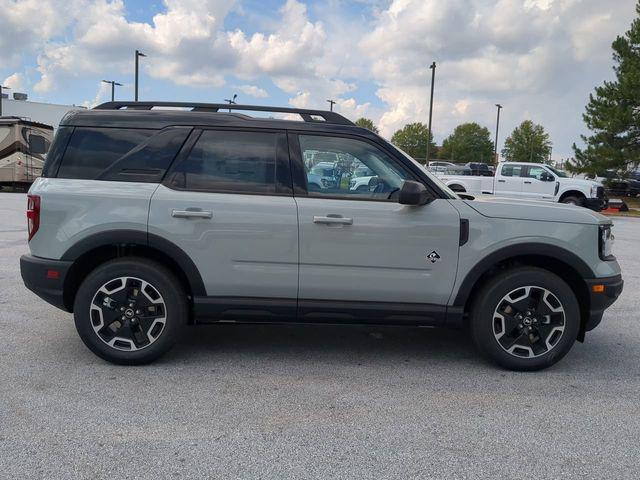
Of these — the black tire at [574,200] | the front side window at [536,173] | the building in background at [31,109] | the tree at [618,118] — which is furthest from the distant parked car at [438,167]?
the building in background at [31,109]

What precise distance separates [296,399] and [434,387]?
99 centimetres

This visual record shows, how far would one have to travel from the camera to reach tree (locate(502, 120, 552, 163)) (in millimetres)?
64875

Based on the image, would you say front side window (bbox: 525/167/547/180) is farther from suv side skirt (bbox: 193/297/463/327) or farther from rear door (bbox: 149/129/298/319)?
rear door (bbox: 149/129/298/319)

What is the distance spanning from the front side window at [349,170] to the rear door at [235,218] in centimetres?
20

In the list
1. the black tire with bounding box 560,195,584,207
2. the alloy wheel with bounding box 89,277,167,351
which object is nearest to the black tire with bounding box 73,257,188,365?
the alloy wheel with bounding box 89,277,167,351

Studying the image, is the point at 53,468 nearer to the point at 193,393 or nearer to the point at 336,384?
the point at 193,393

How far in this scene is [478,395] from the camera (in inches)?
151

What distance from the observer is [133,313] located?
4145 mm

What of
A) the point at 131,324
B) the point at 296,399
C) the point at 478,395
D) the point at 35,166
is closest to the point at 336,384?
the point at 296,399

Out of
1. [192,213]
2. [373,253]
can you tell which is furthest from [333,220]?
[192,213]

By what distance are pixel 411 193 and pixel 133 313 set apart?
219 cm

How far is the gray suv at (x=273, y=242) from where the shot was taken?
4066 millimetres

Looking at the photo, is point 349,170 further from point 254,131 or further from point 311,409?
point 311,409

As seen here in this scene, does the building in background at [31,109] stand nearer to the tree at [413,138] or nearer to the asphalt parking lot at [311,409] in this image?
the tree at [413,138]
